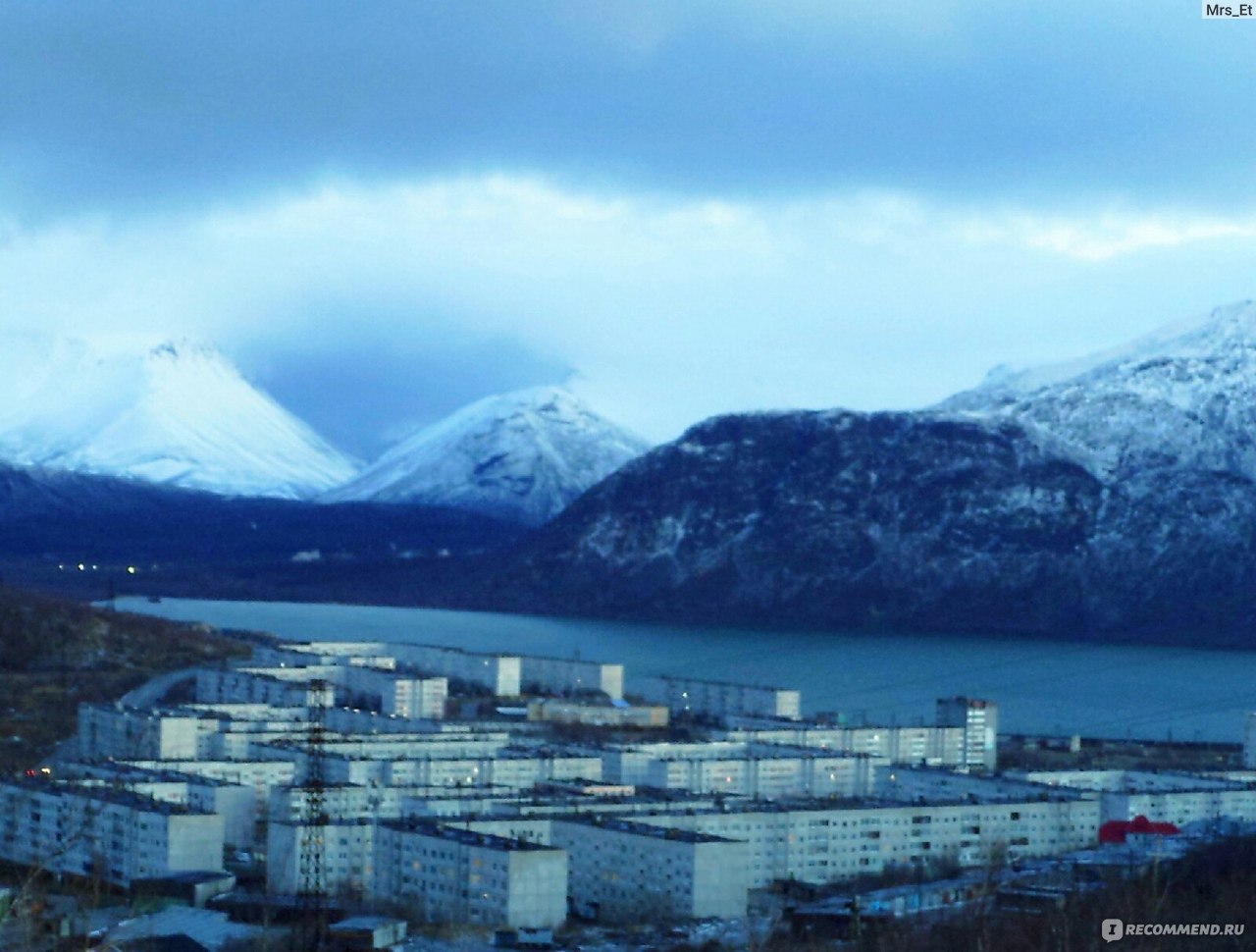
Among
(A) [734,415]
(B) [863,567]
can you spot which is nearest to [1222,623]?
(B) [863,567]

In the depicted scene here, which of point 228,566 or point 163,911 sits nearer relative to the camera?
point 163,911

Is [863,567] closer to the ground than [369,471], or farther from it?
closer to the ground

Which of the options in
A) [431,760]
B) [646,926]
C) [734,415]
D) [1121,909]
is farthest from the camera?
[734,415]

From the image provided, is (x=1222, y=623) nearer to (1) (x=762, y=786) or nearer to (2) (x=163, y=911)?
(1) (x=762, y=786)

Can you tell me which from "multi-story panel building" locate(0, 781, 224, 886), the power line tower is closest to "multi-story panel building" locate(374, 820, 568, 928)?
the power line tower

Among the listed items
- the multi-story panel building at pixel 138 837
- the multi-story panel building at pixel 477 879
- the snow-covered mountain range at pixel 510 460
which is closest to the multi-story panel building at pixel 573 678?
the multi-story panel building at pixel 138 837

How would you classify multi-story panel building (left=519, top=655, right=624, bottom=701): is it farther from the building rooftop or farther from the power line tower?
the building rooftop

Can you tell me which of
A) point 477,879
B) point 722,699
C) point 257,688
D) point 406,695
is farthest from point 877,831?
point 722,699

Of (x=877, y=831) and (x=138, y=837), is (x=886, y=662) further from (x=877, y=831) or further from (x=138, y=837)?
(x=138, y=837)
